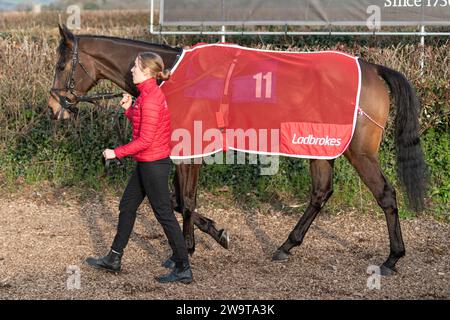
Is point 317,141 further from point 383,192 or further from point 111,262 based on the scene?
point 111,262

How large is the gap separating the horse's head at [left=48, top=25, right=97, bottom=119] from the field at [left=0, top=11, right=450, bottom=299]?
1275 mm

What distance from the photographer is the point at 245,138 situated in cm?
593

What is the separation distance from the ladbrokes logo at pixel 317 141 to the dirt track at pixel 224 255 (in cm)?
101

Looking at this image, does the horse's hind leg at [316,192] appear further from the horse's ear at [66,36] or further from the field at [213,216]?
the horse's ear at [66,36]

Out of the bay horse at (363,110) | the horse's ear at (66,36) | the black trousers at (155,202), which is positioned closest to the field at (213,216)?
the black trousers at (155,202)

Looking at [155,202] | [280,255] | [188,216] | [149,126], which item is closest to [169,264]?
[188,216]

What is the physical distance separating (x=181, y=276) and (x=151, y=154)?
94 centimetres

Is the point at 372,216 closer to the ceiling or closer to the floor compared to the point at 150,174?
→ closer to the floor

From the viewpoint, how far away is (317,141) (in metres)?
5.91

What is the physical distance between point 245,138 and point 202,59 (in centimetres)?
71

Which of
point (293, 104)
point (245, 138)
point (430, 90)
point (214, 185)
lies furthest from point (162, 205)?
point (430, 90)

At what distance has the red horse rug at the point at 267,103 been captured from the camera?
5844 mm

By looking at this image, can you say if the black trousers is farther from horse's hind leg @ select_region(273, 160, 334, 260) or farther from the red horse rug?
horse's hind leg @ select_region(273, 160, 334, 260)

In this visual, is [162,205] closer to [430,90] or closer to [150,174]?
[150,174]
